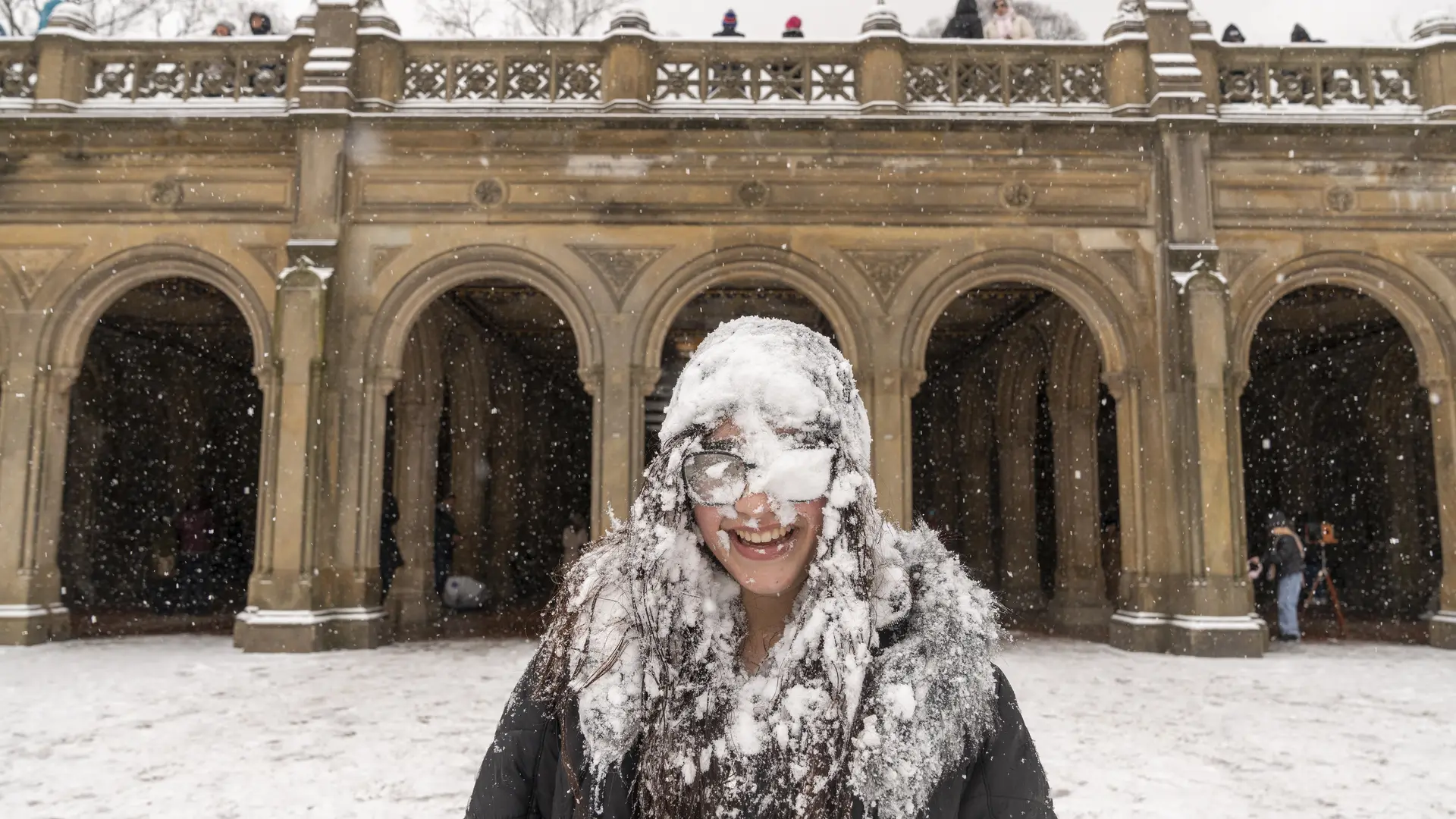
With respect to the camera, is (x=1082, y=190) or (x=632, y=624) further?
(x=1082, y=190)

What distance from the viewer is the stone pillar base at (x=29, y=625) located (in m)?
10.2

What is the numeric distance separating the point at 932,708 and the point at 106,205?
12665 mm

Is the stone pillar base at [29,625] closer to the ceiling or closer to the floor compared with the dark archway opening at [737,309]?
closer to the floor

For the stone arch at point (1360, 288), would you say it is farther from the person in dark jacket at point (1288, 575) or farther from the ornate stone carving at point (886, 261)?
the ornate stone carving at point (886, 261)

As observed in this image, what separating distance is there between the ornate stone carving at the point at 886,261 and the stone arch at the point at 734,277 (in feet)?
1.32

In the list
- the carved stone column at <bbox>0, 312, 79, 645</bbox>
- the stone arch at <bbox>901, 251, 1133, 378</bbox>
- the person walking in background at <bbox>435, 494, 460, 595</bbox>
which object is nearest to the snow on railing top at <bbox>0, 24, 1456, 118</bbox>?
the stone arch at <bbox>901, 251, 1133, 378</bbox>

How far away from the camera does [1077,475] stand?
13133 mm

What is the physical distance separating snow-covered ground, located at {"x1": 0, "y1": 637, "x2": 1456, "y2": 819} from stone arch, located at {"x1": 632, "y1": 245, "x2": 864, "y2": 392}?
3.83 meters

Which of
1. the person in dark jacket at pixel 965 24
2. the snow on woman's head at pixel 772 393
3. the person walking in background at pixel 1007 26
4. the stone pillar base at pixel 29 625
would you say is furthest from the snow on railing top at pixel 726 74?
the snow on woman's head at pixel 772 393

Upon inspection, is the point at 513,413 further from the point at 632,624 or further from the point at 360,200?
the point at 632,624

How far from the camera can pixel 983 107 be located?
36.2 ft

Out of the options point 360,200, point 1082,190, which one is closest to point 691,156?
point 360,200

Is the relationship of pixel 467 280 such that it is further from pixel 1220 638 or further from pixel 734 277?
pixel 1220 638

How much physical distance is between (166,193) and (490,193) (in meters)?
3.86
